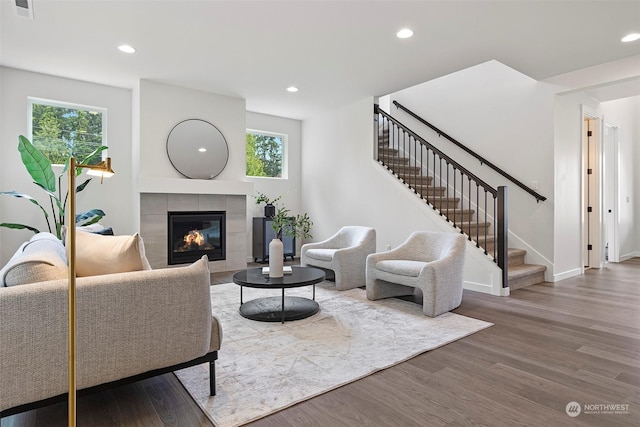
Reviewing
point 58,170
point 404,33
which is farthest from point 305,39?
point 58,170

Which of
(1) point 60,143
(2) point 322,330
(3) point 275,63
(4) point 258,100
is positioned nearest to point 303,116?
(4) point 258,100

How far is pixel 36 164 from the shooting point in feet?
13.4

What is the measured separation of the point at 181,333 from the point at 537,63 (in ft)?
15.8

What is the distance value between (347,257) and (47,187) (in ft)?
11.9

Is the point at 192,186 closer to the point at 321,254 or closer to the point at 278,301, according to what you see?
the point at 321,254

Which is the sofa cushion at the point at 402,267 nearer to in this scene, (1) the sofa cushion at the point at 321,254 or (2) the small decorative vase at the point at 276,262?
(1) the sofa cushion at the point at 321,254

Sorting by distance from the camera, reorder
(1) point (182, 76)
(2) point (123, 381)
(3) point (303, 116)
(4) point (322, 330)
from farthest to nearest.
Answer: (3) point (303, 116), (1) point (182, 76), (4) point (322, 330), (2) point (123, 381)

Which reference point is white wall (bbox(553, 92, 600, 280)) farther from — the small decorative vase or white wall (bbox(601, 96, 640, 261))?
the small decorative vase

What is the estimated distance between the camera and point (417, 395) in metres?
1.98

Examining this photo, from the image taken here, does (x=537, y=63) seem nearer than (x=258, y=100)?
Yes

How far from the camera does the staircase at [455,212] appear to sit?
183 inches

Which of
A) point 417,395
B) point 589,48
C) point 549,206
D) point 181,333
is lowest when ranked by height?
point 417,395

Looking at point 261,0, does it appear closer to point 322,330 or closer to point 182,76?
point 182,76

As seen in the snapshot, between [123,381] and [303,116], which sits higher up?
[303,116]
